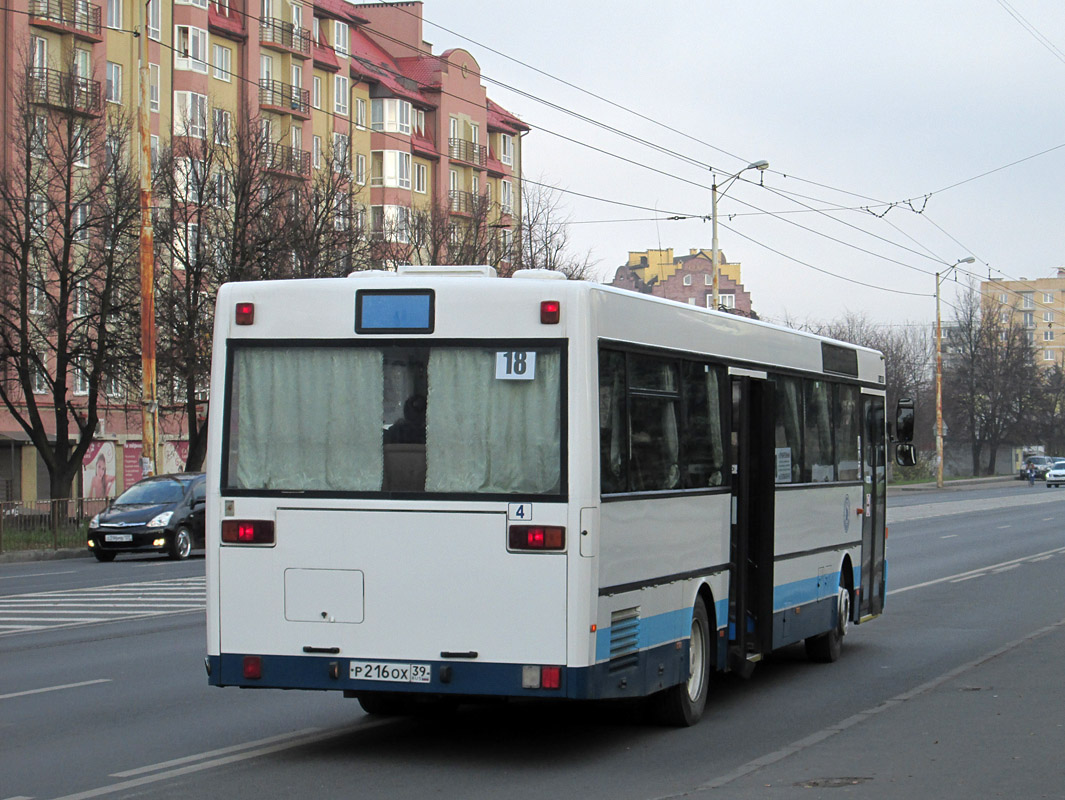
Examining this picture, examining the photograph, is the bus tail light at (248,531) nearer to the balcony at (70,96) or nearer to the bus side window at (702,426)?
the bus side window at (702,426)

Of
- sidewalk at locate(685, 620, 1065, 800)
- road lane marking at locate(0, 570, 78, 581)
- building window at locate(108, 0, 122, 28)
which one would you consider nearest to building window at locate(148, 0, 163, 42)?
building window at locate(108, 0, 122, 28)

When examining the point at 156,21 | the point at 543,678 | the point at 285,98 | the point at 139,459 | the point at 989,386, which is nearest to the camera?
the point at 543,678

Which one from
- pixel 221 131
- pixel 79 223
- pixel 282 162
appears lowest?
pixel 79 223

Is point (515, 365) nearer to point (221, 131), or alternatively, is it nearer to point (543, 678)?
point (543, 678)

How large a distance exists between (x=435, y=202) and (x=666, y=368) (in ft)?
156

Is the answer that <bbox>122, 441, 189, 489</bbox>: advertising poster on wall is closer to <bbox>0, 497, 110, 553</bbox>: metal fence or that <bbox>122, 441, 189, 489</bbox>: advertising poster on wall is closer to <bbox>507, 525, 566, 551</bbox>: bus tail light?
<bbox>0, 497, 110, 553</bbox>: metal fence

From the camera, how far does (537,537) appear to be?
27.8 ft

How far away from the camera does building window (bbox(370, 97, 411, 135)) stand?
78.1 metres

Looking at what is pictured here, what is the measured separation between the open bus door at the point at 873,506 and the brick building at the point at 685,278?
437 ft

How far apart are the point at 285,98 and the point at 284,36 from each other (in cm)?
273

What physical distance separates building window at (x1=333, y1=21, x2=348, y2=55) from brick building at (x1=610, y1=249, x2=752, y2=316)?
75785 mm

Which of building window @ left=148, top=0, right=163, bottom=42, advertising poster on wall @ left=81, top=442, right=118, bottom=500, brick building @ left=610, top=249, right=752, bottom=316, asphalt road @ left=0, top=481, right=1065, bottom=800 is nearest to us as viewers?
asphalt road @ left=0, top=481, right=1065, bottom=800

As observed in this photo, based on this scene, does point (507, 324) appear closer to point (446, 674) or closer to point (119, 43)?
point (446, 674)

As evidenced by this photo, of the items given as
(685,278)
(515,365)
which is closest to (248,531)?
(515,365)
